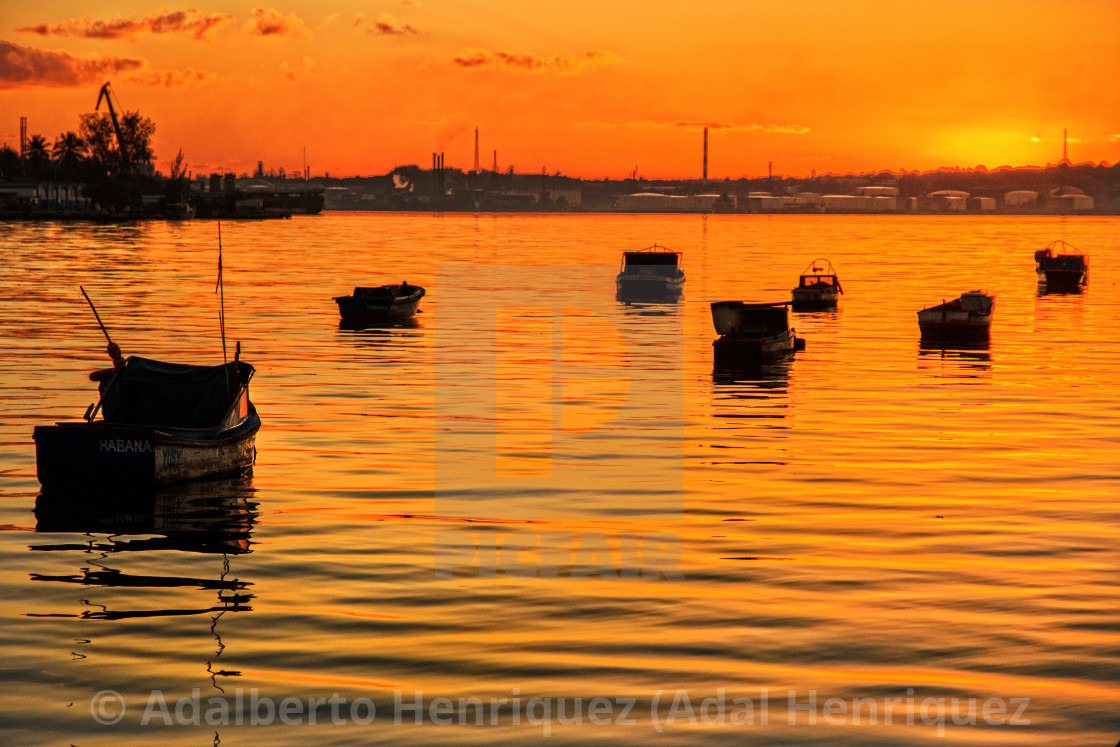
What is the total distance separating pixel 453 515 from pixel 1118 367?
142ft

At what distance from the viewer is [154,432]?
27.6 m

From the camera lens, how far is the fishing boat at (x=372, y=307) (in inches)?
2889

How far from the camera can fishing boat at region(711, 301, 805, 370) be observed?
181ft

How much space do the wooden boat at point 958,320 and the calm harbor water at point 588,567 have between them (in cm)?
1439

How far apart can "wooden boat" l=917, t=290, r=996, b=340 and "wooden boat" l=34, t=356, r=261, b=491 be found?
47.5 m

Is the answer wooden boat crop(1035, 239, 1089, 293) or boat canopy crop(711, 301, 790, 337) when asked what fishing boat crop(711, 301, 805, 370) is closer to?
boat canopy crop(711, 301, 790, 337)

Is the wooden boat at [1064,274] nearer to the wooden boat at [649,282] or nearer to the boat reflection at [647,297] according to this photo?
the wooden boat at [649,282]

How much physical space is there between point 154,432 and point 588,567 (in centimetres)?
1199

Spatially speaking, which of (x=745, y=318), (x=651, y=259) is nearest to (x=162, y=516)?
(x=745, y=318)

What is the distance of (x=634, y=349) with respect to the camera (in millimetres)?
64062

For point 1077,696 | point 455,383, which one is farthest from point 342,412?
point 1077,696

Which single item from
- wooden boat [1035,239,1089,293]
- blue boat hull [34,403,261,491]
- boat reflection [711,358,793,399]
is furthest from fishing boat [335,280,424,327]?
wooden boat [1035,239,1089,293]

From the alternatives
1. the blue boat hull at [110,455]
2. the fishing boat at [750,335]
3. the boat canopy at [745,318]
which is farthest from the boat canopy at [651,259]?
the blue boat hull at [110,455]

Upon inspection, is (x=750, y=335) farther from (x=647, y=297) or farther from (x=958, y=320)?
(x=647, y=297)
